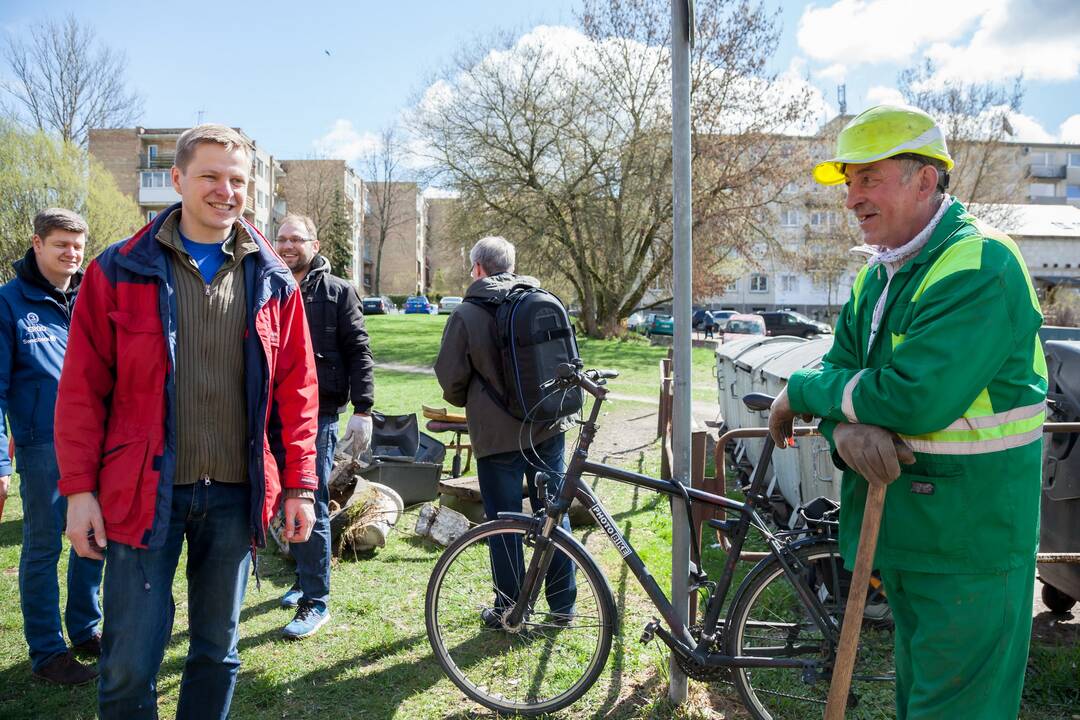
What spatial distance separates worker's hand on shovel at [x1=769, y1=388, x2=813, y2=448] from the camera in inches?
98.0

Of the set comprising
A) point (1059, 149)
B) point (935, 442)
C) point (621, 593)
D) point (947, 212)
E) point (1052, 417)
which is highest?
point (1059, 149)

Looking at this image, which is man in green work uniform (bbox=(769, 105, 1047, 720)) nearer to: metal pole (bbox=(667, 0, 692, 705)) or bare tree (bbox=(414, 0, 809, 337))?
metal pole (bbox=(667, 0, 692, 705))

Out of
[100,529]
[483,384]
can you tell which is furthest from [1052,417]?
[100,529]

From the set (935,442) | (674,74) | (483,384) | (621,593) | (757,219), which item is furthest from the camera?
(757,219)

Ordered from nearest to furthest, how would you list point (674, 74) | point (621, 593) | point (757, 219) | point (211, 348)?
point (211, 348), point (674, 74), point (621, 593), point (757, 219)

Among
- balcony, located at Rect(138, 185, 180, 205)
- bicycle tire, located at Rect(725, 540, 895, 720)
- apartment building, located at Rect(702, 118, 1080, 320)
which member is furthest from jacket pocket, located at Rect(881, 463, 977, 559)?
balcony, located at Rect(138, 185, 180, 205)

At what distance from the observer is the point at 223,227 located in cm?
262

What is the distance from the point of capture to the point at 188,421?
99.6 inches

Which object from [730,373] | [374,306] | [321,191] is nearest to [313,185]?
[321,191]

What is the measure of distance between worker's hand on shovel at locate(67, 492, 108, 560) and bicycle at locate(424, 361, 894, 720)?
160 centimetres

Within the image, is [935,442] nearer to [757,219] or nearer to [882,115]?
[882,115]

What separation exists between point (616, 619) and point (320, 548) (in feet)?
6.13

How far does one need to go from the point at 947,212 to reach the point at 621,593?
10.8 ft

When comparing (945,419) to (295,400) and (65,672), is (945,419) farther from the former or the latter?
(65,672)
